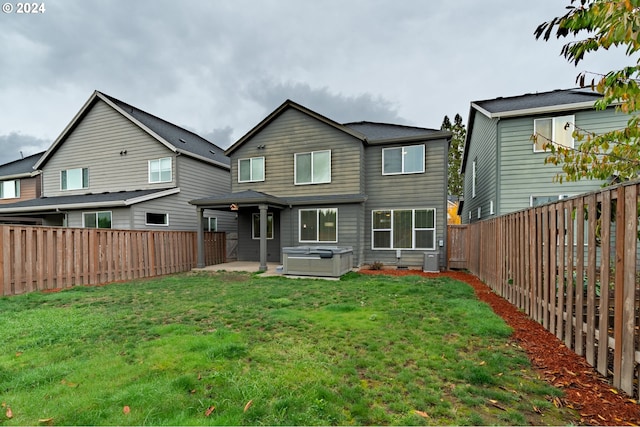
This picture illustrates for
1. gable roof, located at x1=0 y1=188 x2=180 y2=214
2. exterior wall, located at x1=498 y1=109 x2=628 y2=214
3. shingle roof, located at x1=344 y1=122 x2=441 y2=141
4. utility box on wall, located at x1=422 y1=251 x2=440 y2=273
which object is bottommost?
utility box on wall, located at x1=422 y1=251 x2=440 y2=273

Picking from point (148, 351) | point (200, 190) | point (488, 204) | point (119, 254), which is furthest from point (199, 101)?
point (148, 351)

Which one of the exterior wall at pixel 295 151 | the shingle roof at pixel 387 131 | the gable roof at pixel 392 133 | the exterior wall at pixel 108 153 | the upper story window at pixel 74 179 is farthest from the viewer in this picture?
the upper story window at pixel 74 179

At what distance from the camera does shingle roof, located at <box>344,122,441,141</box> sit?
42.3 ft

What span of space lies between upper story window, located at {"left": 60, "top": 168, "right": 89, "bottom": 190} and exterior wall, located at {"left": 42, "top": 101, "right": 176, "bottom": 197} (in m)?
0.23

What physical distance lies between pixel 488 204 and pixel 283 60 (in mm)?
14435

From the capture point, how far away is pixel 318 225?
13039 millimetres

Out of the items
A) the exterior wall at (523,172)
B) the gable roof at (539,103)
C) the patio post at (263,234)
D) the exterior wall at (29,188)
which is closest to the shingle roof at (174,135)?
the patio post at (263,234)

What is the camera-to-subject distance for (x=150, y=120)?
1677cm

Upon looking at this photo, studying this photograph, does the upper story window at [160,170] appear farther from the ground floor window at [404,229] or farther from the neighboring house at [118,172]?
the ground floor window at [404,229]

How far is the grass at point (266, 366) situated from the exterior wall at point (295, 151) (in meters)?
7.51

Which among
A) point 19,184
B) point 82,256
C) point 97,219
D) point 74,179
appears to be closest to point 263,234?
point 82,256

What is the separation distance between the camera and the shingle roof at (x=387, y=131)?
42.3 feet

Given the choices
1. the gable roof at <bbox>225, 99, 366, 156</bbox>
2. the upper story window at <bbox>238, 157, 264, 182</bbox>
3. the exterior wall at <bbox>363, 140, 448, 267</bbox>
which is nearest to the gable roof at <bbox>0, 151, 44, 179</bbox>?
the upper story window at <bbox>238, 157, 264, 182</bbox>

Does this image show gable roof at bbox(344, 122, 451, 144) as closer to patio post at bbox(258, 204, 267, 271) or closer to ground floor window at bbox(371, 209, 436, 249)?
ground floor window at bbox(371, 209, 436, 249)
